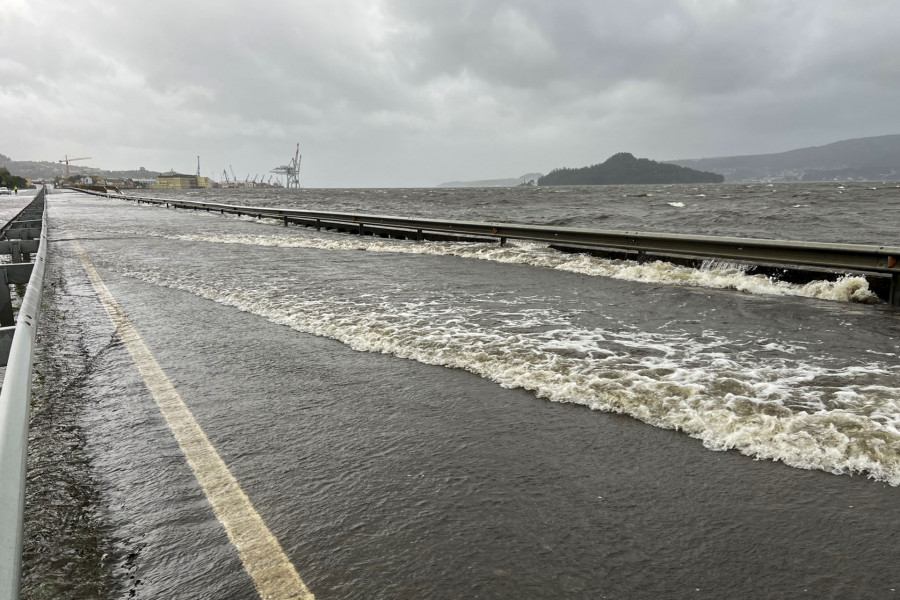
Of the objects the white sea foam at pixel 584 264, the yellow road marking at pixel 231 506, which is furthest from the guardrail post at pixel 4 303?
the white sea foam at pixel 584 264

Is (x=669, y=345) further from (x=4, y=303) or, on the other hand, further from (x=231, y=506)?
(x=4, y=303)

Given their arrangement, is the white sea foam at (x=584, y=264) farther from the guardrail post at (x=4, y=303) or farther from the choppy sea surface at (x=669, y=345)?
the guardrail post at (x=4, y=303)

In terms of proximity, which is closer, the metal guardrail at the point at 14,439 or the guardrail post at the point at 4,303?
the metal guardrail at the point at 14,439

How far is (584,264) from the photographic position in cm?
1268

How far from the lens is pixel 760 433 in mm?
3867

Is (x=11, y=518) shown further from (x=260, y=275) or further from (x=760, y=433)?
(x=260, y=275)

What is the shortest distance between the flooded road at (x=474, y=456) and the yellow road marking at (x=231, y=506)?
0.05 metres

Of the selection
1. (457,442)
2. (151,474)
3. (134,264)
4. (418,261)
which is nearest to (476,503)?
(457,442)

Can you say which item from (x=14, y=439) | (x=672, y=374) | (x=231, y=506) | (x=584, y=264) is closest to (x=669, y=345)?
(x=672, y=374)

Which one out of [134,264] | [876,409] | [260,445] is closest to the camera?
[260,445]

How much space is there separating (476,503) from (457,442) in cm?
80

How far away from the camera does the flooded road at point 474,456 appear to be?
249 cm

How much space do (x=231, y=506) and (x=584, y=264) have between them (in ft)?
35.1

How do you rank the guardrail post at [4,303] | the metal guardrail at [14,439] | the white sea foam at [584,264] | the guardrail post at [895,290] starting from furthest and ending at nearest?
1. the white sea foam at [584,264]
2. the guardrail post at [895,290]
3. the guardrail post at [4,303]
4. the metal guardrail at [14,439]
